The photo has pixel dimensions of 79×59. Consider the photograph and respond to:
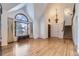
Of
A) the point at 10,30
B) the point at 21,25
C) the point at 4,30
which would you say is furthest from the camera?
the point at 10,30

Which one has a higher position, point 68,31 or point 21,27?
point 21,27

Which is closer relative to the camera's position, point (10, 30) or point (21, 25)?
point (21, 25)

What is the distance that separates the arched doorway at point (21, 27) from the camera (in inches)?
174

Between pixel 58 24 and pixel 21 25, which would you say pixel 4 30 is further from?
pixel 58 24

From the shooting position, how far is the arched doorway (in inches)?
174

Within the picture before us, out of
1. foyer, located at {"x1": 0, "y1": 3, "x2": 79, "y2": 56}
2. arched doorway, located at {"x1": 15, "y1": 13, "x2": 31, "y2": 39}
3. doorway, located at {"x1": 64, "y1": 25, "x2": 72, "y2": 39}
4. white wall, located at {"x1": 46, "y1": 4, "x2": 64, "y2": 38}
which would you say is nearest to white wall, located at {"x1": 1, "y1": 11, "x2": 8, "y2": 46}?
foyer, located at {"x1": 0, "y1": 3, "x2": 79, "y2": 56}

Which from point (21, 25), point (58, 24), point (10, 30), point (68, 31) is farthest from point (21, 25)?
point (68, 31)

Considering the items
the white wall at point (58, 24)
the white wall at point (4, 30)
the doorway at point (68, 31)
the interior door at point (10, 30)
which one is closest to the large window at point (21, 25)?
the interior door at point (10, 30)

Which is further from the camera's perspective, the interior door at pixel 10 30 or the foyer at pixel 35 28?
the interior door at pixel 10 30

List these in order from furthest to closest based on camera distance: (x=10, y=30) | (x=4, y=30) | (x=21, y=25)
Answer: (x=10, y=30)
(x=21, y=25)
(x=4, y=30)

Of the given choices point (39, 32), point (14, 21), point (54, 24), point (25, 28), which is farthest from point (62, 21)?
point (14, 21)

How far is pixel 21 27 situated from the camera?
445 cm

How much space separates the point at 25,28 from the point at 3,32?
61 centimetres

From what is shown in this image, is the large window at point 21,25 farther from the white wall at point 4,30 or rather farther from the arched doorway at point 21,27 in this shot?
the white wall at point 4,30
